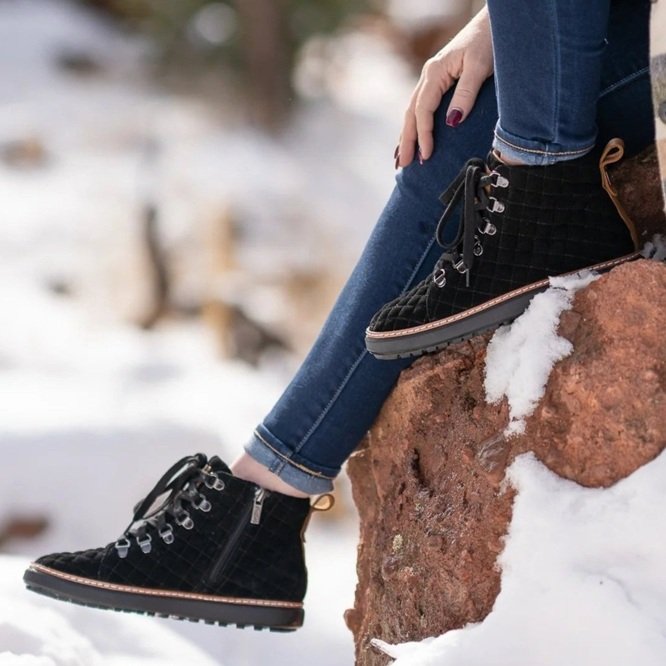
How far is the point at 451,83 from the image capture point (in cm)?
125

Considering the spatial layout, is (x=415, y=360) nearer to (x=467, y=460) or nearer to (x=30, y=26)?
(x=467, y=460)

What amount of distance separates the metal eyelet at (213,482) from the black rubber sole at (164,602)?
0.47ft

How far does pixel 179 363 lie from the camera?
13.0 ft

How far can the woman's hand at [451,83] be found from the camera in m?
1.20

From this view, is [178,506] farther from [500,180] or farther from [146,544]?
[500,180]

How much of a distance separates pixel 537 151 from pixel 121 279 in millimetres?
4374

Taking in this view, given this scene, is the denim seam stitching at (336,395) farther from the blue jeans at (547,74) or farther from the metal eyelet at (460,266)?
the blue jeans at (547,74)

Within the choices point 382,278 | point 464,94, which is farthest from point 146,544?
point 464,94

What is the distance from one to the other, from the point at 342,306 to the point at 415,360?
12 centimetres

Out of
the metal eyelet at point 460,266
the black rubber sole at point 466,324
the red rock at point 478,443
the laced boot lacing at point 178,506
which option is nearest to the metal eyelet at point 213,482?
the laced boot lacing at point 178,506

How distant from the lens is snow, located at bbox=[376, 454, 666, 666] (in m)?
0.93

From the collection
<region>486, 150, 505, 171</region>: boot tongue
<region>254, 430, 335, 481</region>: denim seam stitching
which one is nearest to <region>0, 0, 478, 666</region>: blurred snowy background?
<region>254, 430, 335, 481</region>: denim seam stitching

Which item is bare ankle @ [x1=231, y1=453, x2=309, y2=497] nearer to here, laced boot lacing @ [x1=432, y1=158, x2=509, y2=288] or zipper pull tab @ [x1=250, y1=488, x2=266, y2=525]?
zipper pull tab @ [x1=250, y1=488, x2=266, y2=525]

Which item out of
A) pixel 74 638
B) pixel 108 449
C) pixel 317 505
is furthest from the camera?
pixel 108 449
